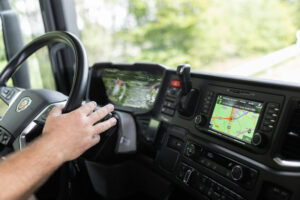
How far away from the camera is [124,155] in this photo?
5.53ft

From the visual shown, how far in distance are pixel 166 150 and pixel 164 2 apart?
11.9 feet

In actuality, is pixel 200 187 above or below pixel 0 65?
below

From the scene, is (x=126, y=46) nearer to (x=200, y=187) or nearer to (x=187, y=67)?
(x=187, y=67)

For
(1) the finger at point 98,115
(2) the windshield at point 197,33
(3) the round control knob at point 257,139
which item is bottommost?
(1) the finger at point 98,115

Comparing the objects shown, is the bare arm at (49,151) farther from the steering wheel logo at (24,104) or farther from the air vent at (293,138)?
the air vent at (293,138)

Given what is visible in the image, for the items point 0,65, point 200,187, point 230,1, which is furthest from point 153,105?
point 230,1

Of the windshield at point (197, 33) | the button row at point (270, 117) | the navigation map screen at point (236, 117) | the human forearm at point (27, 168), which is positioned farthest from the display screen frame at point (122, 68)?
the human forearm at point (27, 168)

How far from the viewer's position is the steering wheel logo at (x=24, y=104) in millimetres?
1376

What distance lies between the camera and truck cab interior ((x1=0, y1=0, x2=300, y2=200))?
108cm

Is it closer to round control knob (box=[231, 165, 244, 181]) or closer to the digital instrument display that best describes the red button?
round control knob (box=[231, 165, 244, 181])

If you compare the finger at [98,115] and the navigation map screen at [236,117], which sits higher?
the navigation map screen at [236,117]

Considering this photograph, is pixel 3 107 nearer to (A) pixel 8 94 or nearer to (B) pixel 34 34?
(A) pixel 8 94

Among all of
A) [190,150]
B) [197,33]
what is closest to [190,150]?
[190,150]

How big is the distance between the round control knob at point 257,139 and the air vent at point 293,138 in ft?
0.30
